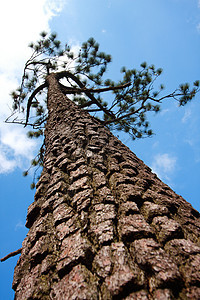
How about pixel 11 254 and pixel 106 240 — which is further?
pixel 11 254

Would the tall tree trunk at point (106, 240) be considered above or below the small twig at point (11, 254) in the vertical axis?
below

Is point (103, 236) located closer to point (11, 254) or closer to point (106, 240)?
point (106, 240)

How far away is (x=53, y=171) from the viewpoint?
5.46 ft

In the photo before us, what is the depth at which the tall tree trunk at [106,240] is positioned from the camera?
670mm

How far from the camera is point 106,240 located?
0.86 meters

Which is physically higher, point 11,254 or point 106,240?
point 11,254

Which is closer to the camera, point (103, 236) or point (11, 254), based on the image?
point (103, 236)

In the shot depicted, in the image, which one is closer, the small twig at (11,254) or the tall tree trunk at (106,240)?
the tall tree trunk at (106,240)

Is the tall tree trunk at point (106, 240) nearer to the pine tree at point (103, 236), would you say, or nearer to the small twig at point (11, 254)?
the pine tree at point (103, 236)

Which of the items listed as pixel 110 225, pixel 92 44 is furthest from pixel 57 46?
pixel 110 225

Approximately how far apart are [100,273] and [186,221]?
0.61 m

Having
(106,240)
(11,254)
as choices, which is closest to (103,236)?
(106,240)

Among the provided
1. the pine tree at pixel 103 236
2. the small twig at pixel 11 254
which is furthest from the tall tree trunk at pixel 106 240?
the small twig at pixel 11 254

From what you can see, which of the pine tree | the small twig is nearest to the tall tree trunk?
the pine tree
